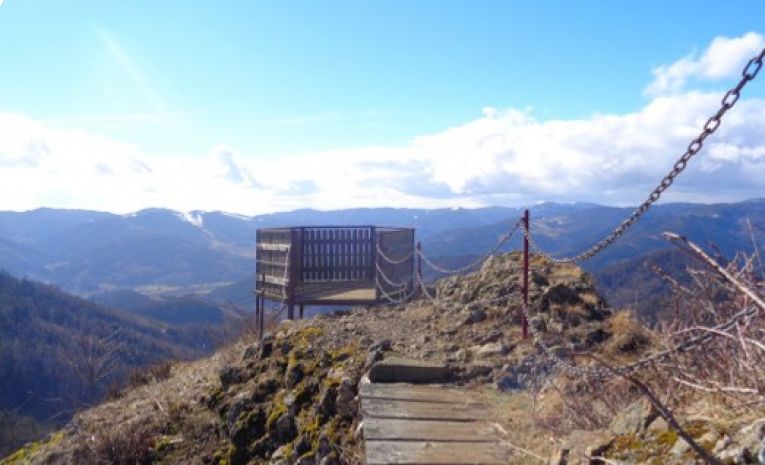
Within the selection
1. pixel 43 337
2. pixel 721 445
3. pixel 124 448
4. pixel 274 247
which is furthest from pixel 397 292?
pixel 43 337

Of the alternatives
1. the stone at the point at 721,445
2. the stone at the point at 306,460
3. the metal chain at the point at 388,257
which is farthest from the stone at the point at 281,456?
the metal chain at the point at 388,257

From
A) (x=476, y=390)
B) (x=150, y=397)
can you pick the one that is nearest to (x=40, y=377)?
(x=150, y=397)

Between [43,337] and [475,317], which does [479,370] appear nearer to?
[475,317]

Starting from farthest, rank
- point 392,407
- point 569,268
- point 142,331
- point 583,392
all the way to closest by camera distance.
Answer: point 142,331, point 569,268, point 392,407, point 583,392

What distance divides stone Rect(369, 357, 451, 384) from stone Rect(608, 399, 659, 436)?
3.02 meters

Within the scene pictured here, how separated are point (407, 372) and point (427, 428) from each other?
4.93 ft

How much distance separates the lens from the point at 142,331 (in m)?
139

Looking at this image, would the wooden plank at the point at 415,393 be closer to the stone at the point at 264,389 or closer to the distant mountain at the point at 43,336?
the stone at the point at 264,389

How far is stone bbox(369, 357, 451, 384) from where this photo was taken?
6.82 metres

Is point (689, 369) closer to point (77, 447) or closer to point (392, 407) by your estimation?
point (392, 407)

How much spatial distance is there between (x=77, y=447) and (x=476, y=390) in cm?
584

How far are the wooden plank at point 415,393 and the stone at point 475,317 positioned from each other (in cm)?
232

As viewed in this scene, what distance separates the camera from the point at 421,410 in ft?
19.2

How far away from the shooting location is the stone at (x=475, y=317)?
350 inches
